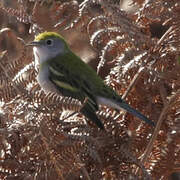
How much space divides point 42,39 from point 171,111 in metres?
1.54

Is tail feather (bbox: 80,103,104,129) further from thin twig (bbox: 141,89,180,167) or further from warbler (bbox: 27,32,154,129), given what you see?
thin twig (bbox: 141,89,180,167)

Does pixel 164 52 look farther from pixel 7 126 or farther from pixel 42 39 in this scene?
pixel 42 39

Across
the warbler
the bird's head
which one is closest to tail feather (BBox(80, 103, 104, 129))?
the warbler

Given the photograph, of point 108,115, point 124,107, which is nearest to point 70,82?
point 124,107

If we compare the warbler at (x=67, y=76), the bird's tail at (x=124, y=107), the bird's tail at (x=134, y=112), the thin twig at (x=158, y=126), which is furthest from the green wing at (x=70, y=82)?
the thin twig at (x=158, y=126)

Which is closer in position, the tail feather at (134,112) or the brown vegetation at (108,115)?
the brown vegetation at (108,115)

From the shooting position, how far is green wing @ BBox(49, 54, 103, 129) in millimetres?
3432

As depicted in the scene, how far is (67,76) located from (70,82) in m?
0.09

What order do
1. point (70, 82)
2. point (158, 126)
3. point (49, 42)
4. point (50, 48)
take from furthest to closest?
1. point (50, 48)
2. point (49, 42)
3. point (70, 82)
4. point (158, 126)

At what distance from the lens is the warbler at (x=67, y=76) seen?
3.17m

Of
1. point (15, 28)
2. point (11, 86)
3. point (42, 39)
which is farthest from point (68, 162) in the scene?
point (15, 28)

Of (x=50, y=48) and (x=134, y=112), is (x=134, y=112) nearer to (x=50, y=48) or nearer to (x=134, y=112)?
(x=134, y=112)

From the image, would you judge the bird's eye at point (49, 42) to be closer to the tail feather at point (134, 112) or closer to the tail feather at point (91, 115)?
the tail feather at point (91, 115)

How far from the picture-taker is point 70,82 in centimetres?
364
